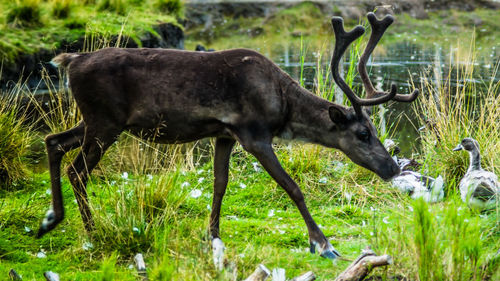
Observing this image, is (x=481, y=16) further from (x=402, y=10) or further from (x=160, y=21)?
(x=160, y=21)

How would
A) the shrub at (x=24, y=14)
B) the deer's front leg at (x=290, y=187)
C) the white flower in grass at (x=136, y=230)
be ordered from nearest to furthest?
the white flower in grass at (x=136, y=230), the deer's front leg at (x=290, y=187), the shrub at (x=24, y=14)

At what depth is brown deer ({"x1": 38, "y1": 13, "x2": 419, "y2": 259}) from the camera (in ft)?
18.4

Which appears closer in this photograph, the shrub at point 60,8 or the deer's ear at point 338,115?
the deer's ear at point 338,115

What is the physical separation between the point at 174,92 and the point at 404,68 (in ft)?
50.1

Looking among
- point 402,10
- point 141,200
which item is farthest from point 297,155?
point 402,10

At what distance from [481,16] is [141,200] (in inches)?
1401

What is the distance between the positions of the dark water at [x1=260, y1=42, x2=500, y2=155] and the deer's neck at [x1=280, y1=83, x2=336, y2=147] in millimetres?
5321

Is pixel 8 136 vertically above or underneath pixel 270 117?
underneath

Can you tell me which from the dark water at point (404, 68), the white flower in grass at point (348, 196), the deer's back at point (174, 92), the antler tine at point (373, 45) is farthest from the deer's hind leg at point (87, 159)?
the dark water at point (404, 68)

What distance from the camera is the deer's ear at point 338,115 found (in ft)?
18.7

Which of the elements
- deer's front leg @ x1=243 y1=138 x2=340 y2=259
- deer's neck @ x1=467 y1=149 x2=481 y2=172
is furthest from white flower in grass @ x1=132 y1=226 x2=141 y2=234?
deer's neck @ x1=467 y1=149 x2=481 y2=172

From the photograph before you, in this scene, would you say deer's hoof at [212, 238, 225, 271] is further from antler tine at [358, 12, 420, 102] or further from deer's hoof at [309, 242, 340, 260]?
antler tine at [358, 12, 420, 102]

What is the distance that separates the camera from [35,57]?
15250mm

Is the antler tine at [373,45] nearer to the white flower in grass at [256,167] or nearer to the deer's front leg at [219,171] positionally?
the deer's front leg at [219,171]
